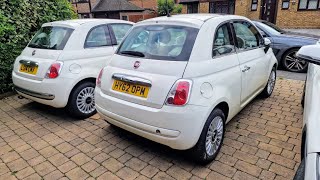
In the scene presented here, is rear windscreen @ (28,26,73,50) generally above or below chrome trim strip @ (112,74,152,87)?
above

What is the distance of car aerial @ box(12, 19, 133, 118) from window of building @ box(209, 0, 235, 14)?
2086 centimetres

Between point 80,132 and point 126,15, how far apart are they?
2691 centimetres

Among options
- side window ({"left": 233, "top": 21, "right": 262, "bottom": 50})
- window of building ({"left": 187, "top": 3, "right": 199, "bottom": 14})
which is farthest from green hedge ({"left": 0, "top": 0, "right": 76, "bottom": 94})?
window of building ({"left": 187, "top": 3, "right": 199, "bottom": 14})

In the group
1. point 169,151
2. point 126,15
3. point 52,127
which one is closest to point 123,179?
point 169,151

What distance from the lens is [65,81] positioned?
378 cm

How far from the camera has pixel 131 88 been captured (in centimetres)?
281

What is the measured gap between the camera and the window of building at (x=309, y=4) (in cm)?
1664

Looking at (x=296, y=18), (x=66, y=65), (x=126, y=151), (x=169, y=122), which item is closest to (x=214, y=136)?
(x=169, y=122)

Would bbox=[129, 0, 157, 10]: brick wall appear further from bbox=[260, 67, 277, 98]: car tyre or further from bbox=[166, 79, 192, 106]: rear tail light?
bbox=[166, 79, 192, 106]: rear tail light

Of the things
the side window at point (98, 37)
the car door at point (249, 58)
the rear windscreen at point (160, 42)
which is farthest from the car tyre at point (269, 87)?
the side window at point (98, 37)

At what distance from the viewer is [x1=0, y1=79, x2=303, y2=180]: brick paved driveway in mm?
2754

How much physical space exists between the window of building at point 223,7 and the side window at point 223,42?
21240mm

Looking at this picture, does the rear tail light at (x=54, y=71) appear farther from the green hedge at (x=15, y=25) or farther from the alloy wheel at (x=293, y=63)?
the alloy wheel at (x=293, y=63)

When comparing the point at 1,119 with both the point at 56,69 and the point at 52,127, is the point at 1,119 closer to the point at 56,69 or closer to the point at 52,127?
the point at 52,127
